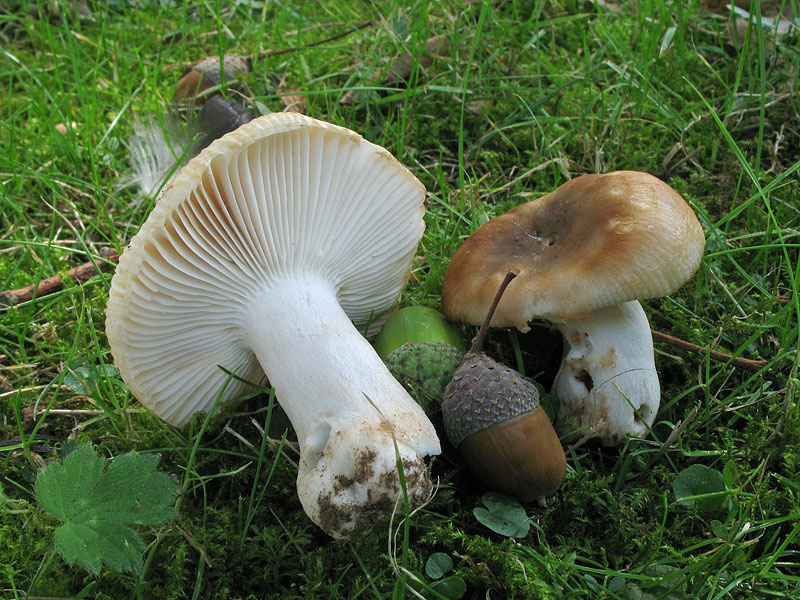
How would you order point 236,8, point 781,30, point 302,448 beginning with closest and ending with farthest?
point 302,448, point 781,30, point 236,8

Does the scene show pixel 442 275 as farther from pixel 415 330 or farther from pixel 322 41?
pixel 322 41

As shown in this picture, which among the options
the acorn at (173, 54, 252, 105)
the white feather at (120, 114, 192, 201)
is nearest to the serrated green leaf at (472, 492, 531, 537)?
the white feather at (120, 114, 192, 201)

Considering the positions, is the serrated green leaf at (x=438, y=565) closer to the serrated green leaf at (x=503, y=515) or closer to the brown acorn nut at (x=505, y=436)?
Answer: the serrated green leaf at (x=503, y=515)

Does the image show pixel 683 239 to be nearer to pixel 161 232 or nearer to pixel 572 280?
pixel 572 280

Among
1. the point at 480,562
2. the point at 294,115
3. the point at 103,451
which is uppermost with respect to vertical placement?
the point at 294,115

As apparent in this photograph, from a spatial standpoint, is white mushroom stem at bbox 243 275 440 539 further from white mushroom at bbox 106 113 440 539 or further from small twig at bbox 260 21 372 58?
small twig at bbox 260 21 372 58

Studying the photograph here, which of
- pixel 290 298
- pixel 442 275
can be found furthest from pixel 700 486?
pixel 290 298

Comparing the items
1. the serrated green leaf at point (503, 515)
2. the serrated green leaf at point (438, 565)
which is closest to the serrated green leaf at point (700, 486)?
the serrated green leaf at point (503, 515)

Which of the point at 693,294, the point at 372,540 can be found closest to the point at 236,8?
the point at 693,294
